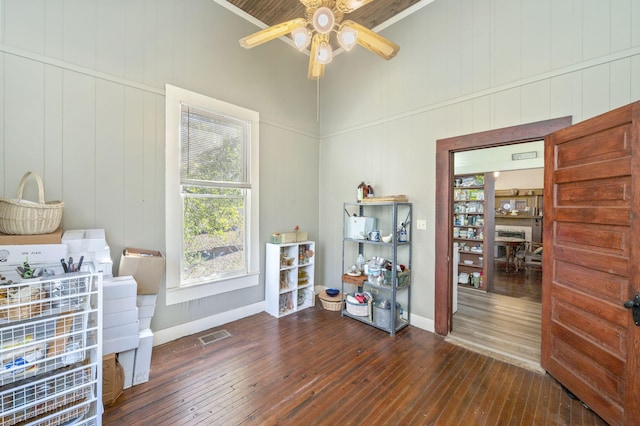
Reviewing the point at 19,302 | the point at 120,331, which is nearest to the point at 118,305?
the point at 120,331

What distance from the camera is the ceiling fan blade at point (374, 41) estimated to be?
6.40ft

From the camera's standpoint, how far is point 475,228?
18.2 feet

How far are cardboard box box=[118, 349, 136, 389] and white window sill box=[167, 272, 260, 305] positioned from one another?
2.46 ft

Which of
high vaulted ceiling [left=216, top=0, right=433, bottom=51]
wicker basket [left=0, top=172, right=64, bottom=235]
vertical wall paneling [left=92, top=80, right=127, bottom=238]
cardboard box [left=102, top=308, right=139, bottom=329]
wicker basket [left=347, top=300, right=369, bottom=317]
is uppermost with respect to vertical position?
high vaulted ceiling [left=216, top=0, right=433, bottom=51]

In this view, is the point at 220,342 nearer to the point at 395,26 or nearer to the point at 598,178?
the point at 598,178

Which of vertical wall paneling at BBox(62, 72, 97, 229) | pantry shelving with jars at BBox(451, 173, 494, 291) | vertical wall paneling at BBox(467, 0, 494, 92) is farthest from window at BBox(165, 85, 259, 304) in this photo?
pantry shelving with jars at BBox(451, 173, 494, 291)

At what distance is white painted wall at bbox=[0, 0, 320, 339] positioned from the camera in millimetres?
2102

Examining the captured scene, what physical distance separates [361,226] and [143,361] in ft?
8.82

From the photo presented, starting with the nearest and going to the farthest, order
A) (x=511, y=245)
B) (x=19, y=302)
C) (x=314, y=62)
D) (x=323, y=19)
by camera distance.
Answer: (x=19, y=302), (x=323, y=19), (x=314, y=62), (x=511, y=245)

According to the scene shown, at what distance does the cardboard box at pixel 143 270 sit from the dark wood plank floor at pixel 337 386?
2.51 ft

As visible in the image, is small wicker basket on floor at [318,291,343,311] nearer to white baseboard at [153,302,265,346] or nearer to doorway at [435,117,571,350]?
white baseboard at [153,302,265,346]

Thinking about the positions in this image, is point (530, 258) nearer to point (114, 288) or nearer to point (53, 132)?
point (114, 288)

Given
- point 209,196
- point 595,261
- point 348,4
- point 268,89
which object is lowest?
point 595,261

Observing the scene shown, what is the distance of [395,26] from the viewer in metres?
3.45
